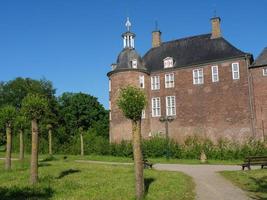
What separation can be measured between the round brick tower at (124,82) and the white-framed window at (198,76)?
6.07m

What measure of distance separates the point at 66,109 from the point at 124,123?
18.0 meters

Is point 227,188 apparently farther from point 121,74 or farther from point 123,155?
point 121,74

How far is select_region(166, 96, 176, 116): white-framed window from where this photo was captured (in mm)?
42125

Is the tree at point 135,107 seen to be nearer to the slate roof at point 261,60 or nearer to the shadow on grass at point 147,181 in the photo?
the shadow on grass at point 147,181

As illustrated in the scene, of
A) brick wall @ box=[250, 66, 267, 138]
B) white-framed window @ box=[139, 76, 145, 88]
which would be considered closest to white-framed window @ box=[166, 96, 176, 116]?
white-framed window @ box=[139, 76, 145, 88]

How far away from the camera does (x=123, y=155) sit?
3678 cm

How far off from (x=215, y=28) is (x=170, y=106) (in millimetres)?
10883

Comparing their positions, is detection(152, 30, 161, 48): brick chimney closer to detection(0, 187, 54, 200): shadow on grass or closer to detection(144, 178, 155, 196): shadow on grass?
detection(144, 178, 155, 196): shadow on grass

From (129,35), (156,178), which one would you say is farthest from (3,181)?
(129,35)

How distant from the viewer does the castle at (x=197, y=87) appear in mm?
37469

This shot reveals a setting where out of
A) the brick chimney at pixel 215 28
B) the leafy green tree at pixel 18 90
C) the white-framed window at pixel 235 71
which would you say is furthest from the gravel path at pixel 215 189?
the leafy green tree at pixel 18 90

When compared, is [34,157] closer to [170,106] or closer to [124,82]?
[124,82]

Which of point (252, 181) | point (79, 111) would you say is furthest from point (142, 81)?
point (252, 181)

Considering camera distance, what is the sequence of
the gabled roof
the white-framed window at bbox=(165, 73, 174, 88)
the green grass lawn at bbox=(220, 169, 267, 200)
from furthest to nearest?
the white-framed window at bbox=(165, 73, 174, 88)
the gabled roof
the green grass lawn at bbox=(220, 169, 267, 200)
